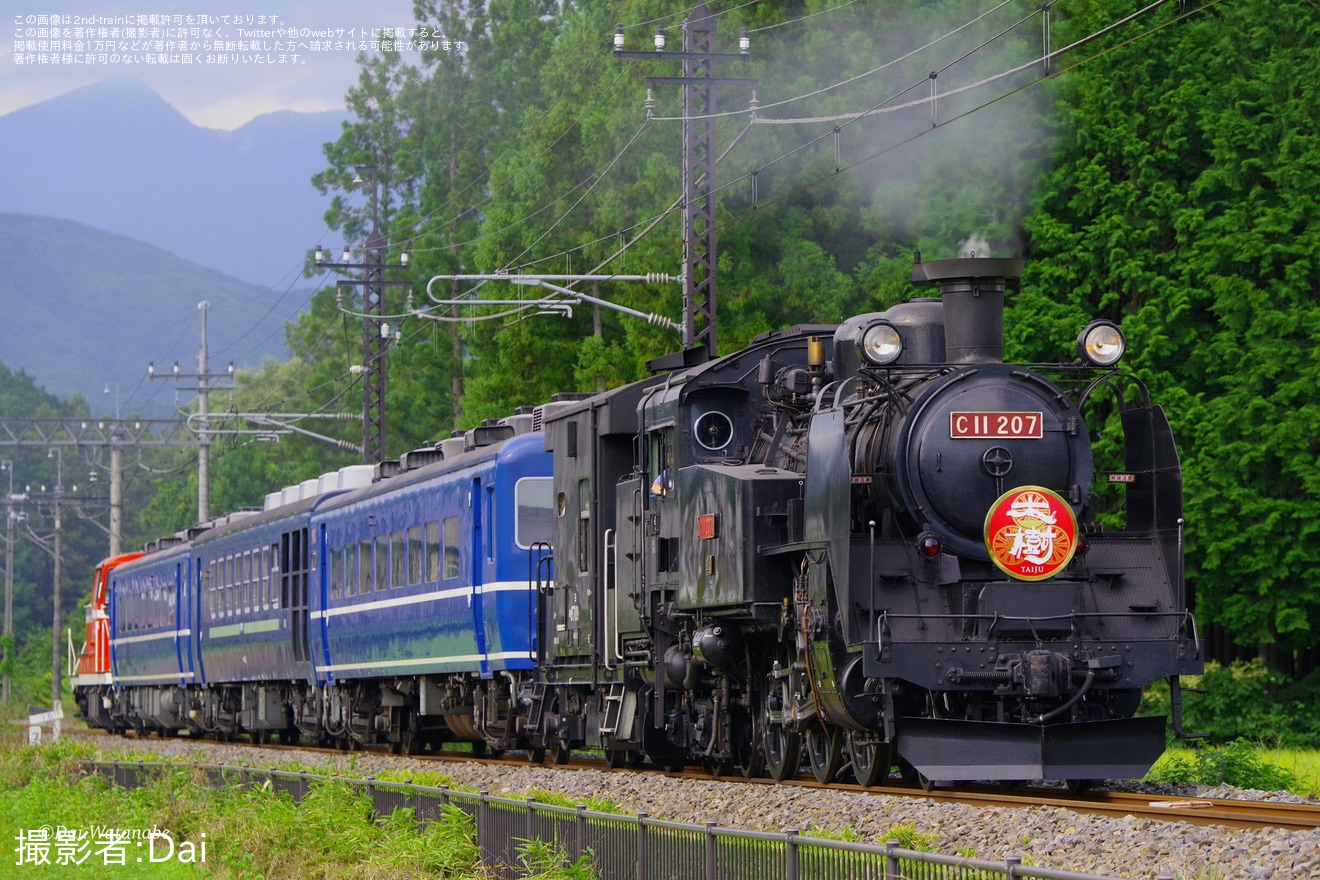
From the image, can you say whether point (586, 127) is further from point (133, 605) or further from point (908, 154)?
point (133, 605)

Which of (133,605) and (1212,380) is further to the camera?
(133,605)

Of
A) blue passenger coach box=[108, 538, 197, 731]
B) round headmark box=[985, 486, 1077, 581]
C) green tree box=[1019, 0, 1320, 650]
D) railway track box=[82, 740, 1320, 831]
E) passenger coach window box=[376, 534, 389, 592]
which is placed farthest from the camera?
blue passenger coach box=[108, 538, 197, 731]

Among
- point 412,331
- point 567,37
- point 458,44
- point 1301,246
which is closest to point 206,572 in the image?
point 567,37

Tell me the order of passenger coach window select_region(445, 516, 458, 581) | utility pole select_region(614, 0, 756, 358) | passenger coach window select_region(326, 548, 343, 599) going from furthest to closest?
passenger coach window select_region(326, 548, 343, 599) → utility pole select_region(614, 0, 756, 358) → passenger coach window select_region(445, 516, 458, 581)

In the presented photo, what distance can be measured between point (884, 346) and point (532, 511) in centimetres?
768

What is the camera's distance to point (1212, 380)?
1235 inches

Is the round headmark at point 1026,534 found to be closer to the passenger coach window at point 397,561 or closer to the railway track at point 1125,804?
the railway track at point 1125,804

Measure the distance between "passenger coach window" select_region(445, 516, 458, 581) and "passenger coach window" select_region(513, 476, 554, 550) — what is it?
1.73m

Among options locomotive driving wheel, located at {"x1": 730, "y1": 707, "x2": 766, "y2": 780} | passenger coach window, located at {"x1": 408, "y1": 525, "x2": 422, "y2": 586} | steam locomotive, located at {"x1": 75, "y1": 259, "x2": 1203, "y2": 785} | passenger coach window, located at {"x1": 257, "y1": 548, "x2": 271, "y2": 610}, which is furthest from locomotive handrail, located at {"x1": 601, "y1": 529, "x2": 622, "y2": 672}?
passenger coach window, located at {"x1": 257, "y1": 548, "x2": 271, "y2": 610}

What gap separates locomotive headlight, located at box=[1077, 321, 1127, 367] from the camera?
46.0 ft

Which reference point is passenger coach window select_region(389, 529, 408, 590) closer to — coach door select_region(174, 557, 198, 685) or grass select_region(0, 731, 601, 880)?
grass select_region(0, 731, 601, 880)

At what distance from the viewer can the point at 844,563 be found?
12.9 m

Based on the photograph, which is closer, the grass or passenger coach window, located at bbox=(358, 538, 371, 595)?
the grass

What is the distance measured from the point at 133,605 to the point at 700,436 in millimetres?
30040
